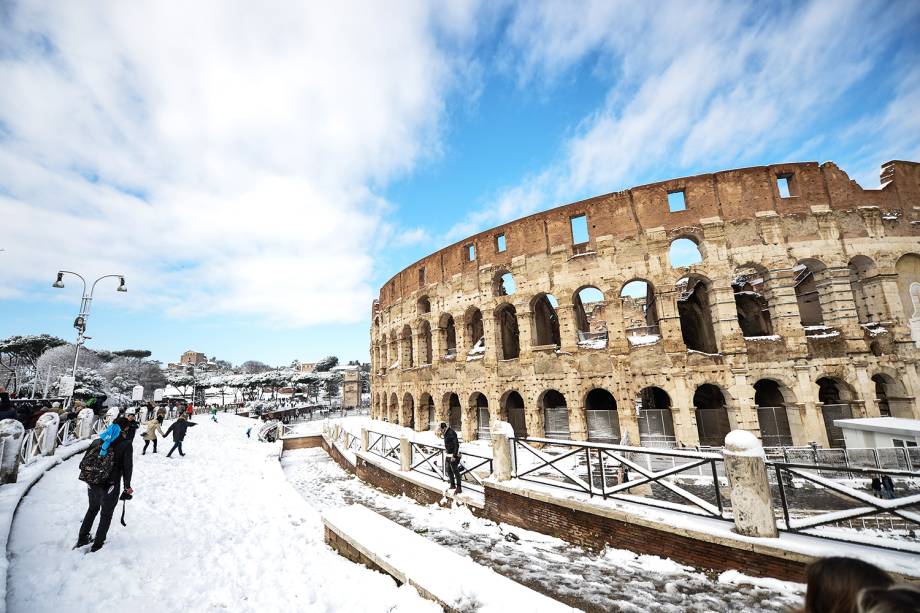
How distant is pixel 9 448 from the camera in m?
7.69

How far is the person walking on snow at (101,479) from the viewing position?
17.2 feet

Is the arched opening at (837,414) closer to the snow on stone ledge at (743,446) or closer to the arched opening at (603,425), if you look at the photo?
the arched opening at (603,425)

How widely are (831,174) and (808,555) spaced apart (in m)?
17.5

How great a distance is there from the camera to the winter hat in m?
5.34

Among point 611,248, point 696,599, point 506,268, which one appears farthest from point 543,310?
point 696,599

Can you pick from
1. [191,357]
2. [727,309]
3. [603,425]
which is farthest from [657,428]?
[191,357]

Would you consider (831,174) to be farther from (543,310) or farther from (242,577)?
(242,577)

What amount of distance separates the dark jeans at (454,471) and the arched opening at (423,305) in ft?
47.9

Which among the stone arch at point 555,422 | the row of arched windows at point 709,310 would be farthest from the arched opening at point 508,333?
the stone arch at point 555,422

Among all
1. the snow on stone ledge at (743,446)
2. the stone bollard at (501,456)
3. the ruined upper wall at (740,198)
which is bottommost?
the stone bollard at (501,456)

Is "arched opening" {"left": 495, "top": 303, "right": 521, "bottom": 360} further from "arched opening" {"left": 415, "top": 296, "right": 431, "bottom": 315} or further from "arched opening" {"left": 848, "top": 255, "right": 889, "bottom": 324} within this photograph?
"arched opening" {"left": 848, "top": 255, "right": 889, "bottom": 324}

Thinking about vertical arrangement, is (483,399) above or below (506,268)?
below

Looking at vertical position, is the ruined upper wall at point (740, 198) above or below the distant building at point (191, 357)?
below

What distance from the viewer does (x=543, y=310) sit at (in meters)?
22.0
